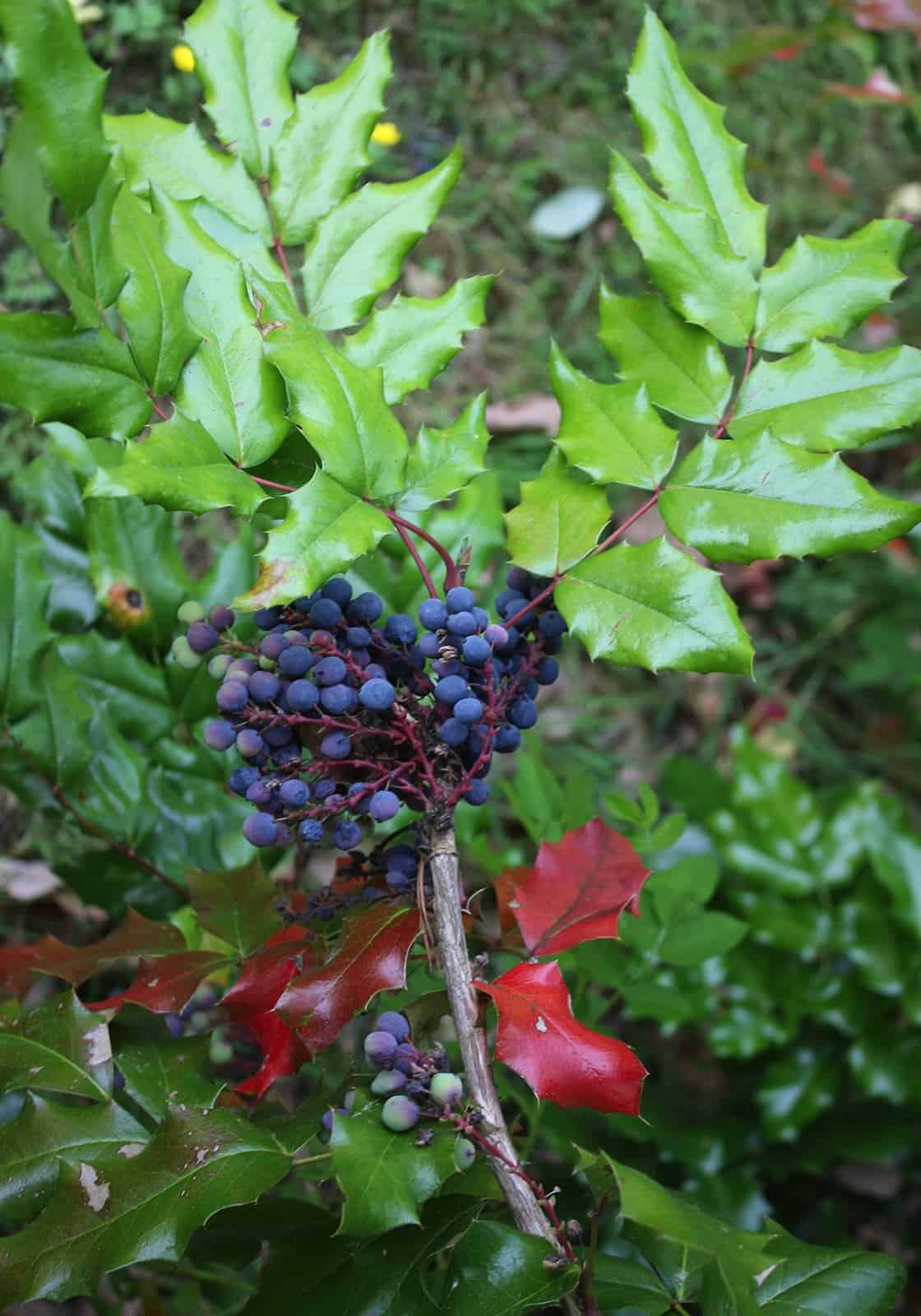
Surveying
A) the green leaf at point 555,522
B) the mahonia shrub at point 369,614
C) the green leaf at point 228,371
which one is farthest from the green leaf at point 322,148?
the green leaf at point 555,522

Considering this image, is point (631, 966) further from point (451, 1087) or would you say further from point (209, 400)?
point (209, 400)

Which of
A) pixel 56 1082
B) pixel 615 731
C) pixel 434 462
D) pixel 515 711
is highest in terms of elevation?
pixel 434 462

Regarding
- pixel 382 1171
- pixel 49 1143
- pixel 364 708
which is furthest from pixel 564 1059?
pixel 49 1143

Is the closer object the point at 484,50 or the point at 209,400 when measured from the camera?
the point at 209,400

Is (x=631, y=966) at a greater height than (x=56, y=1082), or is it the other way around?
(x=56, y=1082)

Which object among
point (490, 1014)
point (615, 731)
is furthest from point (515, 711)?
point (615, 731)

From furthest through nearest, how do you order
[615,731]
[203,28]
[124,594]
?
[615,731], [124,594], [203,28]

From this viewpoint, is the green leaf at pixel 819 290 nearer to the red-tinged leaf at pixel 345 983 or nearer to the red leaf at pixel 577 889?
the red leaf at pixel 577 889

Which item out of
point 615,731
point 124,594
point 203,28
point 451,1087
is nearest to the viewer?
point 451,1087
